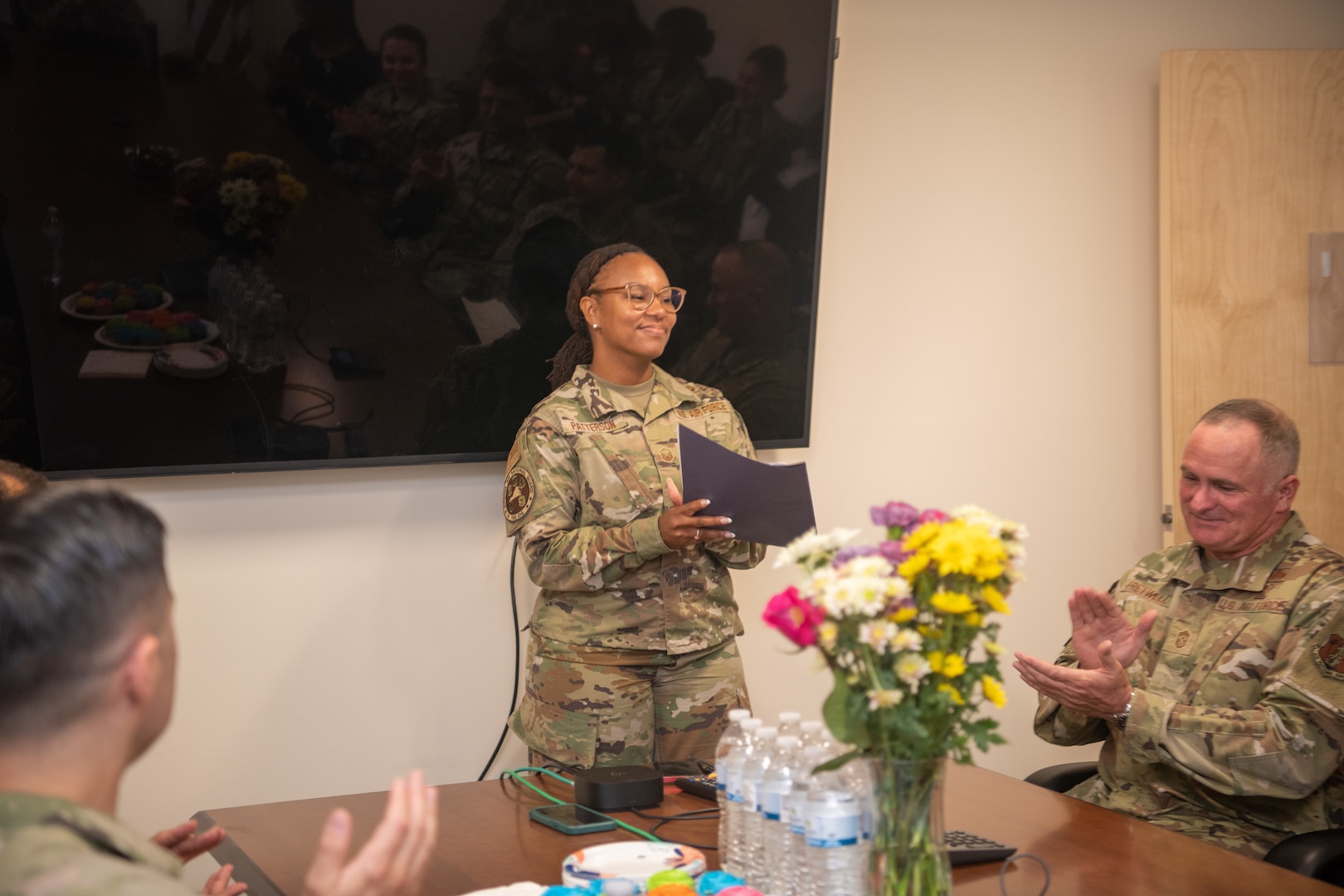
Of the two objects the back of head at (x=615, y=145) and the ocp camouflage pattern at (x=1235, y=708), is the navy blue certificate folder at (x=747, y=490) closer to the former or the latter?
the ocp camouflage pattern at (x=1235, y=708)

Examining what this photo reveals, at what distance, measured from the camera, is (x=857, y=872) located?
4.45 feet

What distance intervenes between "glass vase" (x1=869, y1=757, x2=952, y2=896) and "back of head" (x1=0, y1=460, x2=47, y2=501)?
125 centimetres

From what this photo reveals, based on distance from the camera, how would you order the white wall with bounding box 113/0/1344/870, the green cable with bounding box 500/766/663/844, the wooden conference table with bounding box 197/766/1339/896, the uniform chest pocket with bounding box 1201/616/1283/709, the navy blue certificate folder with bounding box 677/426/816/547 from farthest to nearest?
1. the white wall with bounding box 113/0/1344/870
2. the navy blue certificate folder with bounding box 677/426/816/547
3. the uniform chest pocket with bounding box 1201/616/1283/709
4. the green cable with bounding box 500/766/663/844
5. the wooden conference table with bounding box 197/766/1339/896

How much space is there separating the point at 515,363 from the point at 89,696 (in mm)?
2109

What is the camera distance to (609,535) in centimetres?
261

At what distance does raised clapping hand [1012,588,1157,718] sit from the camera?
2.04m

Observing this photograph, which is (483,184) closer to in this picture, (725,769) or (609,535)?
(609,535)

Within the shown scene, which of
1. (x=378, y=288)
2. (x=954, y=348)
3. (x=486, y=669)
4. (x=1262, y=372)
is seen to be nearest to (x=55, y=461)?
(x=378, y=288)

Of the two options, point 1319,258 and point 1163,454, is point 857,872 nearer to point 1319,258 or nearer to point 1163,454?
point 1163,454

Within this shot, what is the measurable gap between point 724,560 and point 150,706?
1.80 meters

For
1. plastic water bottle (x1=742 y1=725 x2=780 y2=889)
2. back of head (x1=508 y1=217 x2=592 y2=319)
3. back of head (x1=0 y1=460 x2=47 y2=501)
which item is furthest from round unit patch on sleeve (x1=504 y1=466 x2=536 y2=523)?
plastic water bottle (x1=742 y1=725 x2=780 y2=889)

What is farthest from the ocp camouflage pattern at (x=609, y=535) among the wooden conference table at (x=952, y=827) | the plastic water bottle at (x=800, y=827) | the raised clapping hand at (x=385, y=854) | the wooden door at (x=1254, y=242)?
the wooden door at (x=1254, y=242)

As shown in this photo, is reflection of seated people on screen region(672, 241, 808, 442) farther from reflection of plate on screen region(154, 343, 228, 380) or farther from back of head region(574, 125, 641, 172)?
reflection of plate on screen region(154, 343, 228, 380)

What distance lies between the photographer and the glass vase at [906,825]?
1267mm
